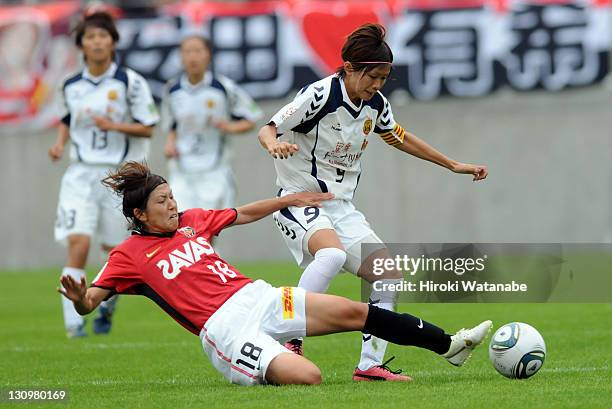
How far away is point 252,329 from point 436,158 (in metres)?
1.93

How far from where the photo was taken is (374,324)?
22.6 ft

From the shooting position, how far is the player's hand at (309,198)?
7590 millimetres

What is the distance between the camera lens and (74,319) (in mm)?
10859

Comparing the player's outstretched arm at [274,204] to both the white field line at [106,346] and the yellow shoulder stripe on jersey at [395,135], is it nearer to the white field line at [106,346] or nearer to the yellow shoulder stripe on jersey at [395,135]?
the yellow shoulder stripe on jersey at [395,135]

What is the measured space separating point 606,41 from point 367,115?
11.9m

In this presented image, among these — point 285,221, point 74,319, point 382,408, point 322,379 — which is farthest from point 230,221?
point 74,319

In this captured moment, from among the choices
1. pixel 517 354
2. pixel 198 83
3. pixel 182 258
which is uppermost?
pixel 198 83

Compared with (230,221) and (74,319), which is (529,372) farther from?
(74,319)

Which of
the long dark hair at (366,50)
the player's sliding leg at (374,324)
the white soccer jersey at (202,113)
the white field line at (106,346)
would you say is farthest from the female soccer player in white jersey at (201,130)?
the player's sliding leg at (374,324)

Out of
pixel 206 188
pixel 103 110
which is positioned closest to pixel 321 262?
pixel 103 110

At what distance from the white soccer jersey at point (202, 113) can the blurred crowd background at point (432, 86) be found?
568 centimetres

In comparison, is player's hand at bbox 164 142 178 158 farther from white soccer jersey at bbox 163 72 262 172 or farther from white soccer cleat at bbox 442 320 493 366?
white soccer cleat at bbox 442 320 493 366

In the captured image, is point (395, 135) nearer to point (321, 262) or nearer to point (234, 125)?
point (321, 262)

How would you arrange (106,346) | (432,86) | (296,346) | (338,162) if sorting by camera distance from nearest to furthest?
(296,346), (338,162), (106,346), (432,86)
